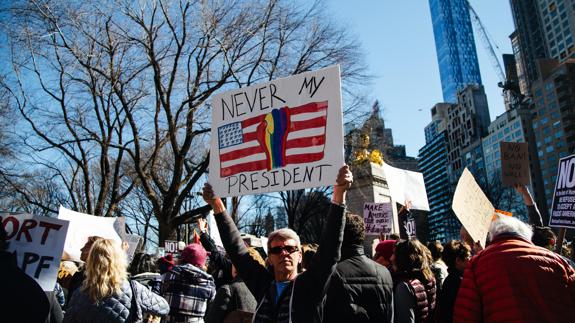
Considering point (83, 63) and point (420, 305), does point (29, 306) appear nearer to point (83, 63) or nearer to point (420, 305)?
point (420, 305)

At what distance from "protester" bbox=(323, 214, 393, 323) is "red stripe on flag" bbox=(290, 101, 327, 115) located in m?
0.83

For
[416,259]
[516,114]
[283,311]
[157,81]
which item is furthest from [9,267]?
[516,114]

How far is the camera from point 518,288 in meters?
2.61

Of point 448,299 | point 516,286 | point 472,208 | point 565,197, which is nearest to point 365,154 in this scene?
point 565,197

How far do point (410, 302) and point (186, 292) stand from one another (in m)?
2.23

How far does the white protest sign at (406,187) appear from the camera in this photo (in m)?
6.72

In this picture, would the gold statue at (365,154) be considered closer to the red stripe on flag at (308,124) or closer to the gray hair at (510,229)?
the red stripe on flag at (308,124)

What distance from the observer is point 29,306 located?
8.11 ft

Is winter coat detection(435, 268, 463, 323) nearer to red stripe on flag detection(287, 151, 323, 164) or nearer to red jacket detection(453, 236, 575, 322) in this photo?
red jacket detection(453, 236, 575, 322)

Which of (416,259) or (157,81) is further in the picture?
(157,81)

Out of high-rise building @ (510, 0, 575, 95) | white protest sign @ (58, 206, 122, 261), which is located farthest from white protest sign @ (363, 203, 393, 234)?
high-rise building @ (510, 0, 575, 95)

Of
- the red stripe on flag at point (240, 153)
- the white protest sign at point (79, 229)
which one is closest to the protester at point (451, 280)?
the red stripe on flag at point (240, 153)

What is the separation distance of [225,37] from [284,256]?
570 inches

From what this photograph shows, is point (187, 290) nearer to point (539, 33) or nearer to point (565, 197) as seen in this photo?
point (565, 197)
